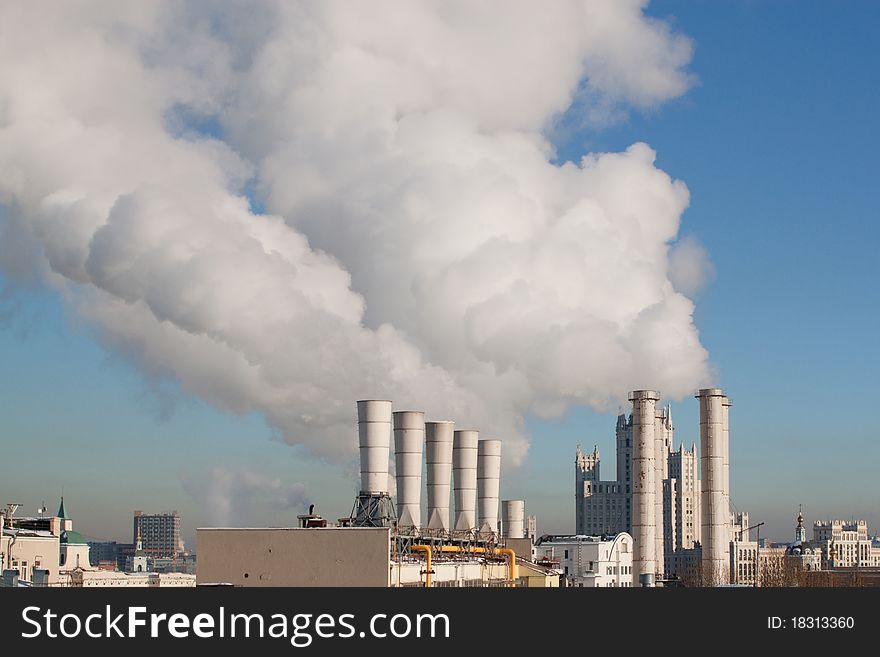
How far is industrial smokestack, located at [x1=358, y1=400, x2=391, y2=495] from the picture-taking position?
266 feet

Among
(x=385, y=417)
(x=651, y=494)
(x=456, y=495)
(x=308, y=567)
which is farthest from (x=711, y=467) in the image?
(x=308, y=567)

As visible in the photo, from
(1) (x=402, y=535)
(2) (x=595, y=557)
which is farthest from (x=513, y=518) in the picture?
(1) (x=402, y=535)

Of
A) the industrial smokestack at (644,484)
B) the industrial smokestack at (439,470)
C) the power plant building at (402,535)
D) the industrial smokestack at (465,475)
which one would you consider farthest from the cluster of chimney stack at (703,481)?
the industrial smokestack at (439,470)

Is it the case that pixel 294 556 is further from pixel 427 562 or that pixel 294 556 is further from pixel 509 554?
pixel 509 554

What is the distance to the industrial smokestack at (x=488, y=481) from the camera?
10000 cm

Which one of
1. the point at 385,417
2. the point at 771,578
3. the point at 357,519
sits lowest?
the point at 771,578

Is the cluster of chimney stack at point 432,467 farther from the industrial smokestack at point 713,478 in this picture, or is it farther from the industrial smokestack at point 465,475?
the industrial smokestack at point 713,478

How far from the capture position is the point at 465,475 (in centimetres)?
9550

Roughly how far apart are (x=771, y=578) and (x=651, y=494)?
38510 millimetres

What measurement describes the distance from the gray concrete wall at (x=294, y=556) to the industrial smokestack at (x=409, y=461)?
1023 inches
